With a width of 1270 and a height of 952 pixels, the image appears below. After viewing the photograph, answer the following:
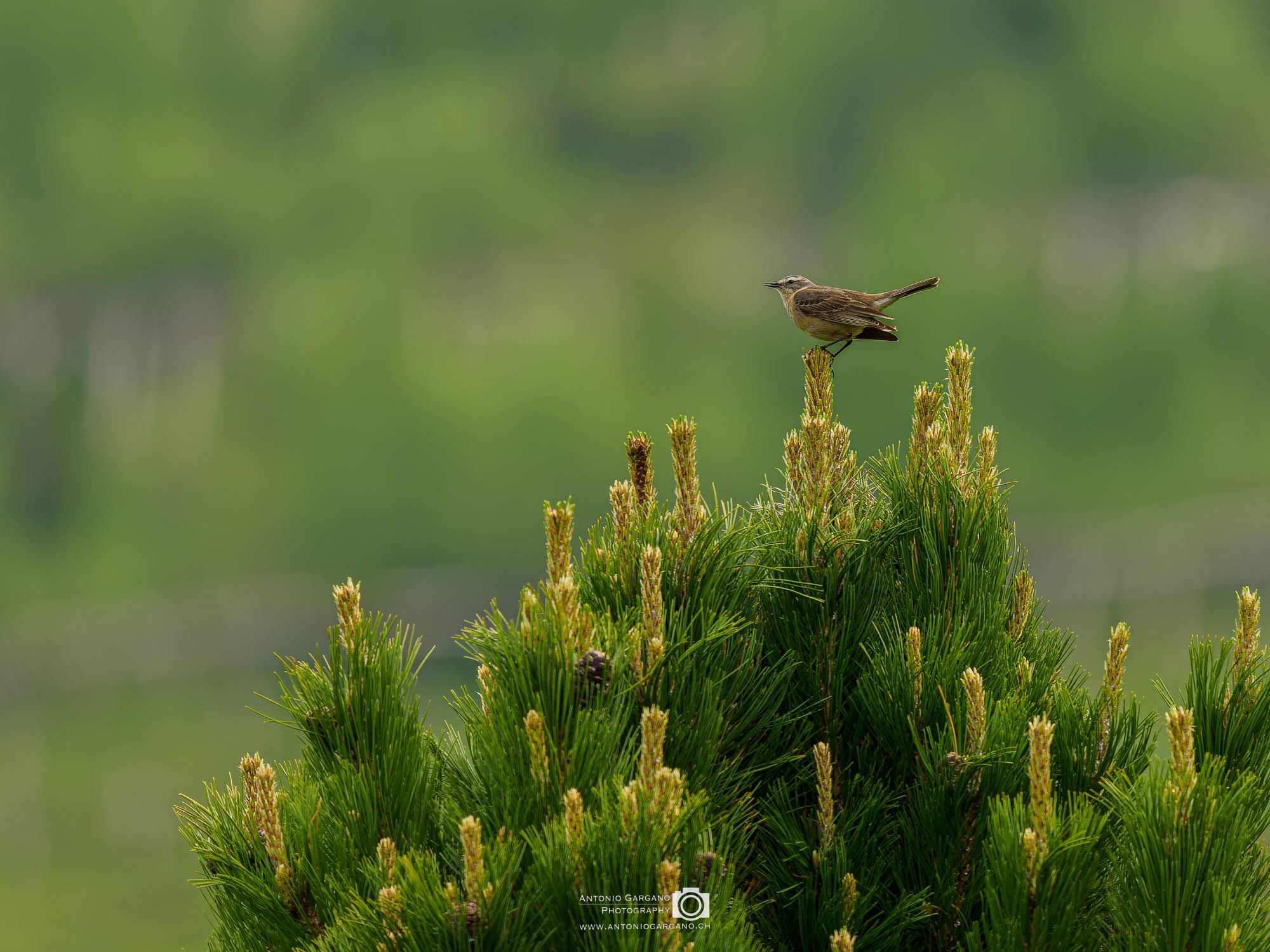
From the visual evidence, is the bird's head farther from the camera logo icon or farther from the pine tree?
the camera logo icon

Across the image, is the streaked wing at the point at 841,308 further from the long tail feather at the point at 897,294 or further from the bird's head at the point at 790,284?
the bird's head at the point at 790,284

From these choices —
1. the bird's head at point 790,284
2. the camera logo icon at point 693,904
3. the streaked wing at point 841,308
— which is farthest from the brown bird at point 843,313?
the camera logo icon at point 693,904

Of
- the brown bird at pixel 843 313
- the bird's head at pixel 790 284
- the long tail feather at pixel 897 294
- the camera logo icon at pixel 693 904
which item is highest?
the bird's head at pixel 790 284

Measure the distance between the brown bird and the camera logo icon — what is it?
526 centimetres

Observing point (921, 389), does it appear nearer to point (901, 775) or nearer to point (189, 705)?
point (901, 775)

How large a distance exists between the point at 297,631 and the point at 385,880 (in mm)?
185805

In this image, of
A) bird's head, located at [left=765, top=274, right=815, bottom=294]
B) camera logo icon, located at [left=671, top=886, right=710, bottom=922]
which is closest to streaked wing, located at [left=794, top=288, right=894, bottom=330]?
bird's head, located at [left=765, top=274, right=815, bottom=294]

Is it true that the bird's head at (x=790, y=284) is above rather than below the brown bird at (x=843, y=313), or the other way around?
above

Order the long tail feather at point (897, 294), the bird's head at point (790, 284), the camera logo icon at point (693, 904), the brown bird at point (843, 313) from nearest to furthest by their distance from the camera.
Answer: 1. the camera logo icon at point (693, 904)
2. the brown bird at point (843, 313)
3. the long tail feather at point (897, 294)
4. the bird's head at point (790, 284)

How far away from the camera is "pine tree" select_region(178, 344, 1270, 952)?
14.9 ft

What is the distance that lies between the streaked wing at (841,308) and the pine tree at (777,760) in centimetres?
307

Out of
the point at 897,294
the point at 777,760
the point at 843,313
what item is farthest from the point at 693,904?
the point at 897,294

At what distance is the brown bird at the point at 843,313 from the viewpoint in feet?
31.4

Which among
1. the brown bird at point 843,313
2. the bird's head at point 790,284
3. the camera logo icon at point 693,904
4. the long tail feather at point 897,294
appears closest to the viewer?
the camera logo icon at point 693,904
